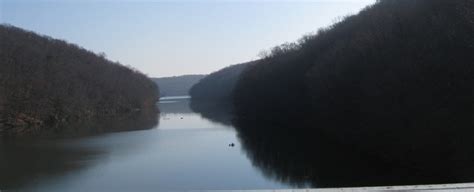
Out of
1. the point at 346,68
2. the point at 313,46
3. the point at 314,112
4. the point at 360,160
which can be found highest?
the point at 313,46

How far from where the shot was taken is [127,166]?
16172 mm

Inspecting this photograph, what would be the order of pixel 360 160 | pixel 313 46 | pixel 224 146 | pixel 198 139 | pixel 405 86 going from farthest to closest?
pixel 313 46, pixel 198 139, pixel 224 146, pixel 360 160, pixel 405 86

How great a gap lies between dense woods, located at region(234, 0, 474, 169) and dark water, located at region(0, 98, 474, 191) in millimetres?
454

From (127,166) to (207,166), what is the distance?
2.77 m

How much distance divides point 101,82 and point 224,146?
4008 cm

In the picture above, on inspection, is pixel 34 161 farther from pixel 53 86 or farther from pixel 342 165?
pixel 53 86

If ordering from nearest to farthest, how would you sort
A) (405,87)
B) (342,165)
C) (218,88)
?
(405,87) → (342,165) → (218,88)

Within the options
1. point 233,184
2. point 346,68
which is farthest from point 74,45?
point 233,184

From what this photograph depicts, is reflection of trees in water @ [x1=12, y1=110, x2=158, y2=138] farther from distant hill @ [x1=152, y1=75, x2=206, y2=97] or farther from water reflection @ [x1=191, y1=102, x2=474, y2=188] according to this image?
distant hill @ [x1=152, y1=75, x2=206, y2=97]

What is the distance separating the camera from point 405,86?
50.6ft

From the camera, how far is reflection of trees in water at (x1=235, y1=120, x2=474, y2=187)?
13.3 meters

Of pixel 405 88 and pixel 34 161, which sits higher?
pixel 405 88

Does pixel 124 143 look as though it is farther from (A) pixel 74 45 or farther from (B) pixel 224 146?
(A) pixel 74 45

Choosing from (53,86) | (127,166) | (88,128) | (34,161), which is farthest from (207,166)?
(53,86)
